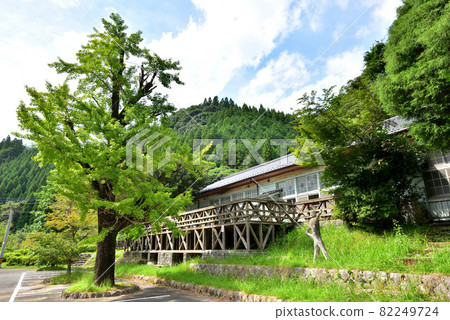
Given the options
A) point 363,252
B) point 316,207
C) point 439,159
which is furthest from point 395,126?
point 363,252

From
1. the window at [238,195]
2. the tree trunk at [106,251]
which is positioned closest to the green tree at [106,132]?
the tree trunk at [106,251]

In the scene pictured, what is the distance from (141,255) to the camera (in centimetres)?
1930

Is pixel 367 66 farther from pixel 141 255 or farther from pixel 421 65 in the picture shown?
pixel 141 255

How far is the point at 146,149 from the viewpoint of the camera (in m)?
9.12

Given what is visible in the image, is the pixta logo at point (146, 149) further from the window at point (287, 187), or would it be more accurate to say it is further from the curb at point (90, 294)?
the window at point (287, 187)

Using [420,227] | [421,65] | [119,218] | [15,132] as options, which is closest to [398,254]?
[420,227]

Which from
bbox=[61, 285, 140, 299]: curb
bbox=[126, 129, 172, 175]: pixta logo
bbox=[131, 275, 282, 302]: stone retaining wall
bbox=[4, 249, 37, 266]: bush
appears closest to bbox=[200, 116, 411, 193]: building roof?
bbox=[126, 129, 172, 175]: pixta logo

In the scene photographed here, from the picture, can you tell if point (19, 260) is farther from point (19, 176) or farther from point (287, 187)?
point (19, 176)

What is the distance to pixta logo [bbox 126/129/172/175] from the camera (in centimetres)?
843

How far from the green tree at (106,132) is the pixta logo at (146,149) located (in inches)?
4.1

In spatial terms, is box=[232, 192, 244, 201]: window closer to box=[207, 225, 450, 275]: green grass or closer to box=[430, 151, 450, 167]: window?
box=[207, 225, 450, 275]: green grass

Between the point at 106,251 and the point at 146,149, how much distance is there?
4.05m

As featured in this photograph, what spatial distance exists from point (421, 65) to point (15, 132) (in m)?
11.5

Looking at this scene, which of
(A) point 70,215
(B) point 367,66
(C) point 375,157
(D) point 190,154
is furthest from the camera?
(B) point 367,66
